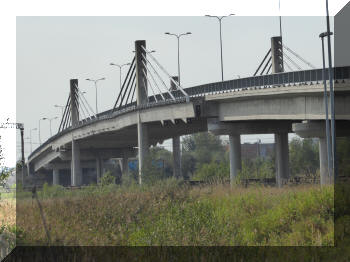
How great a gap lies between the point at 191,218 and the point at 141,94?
50171mm

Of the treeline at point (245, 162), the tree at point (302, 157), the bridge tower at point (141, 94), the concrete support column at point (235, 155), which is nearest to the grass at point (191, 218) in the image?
the treeline at point (245, 162)

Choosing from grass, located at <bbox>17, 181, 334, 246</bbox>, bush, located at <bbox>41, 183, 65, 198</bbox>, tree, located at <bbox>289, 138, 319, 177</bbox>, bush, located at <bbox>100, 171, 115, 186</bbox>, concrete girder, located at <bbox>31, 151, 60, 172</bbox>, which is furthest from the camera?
concrete girder, located at <bbox>31, 151, 60, 172</bbox>

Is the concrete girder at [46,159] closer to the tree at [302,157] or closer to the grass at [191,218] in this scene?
the tree at [302,157]

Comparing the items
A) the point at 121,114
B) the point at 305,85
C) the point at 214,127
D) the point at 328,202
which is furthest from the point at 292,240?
the point at 121,114

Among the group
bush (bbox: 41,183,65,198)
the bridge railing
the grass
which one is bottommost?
the grass

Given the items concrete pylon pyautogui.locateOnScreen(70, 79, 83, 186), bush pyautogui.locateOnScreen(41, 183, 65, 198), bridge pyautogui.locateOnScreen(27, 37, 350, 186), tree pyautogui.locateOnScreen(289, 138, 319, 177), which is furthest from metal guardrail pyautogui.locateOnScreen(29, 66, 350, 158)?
tree pyautogui.locateOnScreen(289, 138, 319, 177)

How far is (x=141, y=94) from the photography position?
70250 mm

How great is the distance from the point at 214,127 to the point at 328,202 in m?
36.4

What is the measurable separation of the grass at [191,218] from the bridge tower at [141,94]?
1629 inches

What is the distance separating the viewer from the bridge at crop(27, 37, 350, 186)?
44.1m

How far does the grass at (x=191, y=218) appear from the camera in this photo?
18062 mm

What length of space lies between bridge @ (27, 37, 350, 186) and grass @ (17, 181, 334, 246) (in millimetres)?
4171

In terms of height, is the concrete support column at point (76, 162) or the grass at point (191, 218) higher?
the concrete support column at point (76, 162)

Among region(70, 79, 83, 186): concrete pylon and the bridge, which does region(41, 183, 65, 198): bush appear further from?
region(70, 79, 83, 186): concrete pylon
